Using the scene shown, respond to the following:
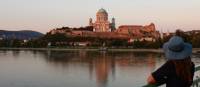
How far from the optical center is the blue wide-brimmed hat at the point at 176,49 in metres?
2.53

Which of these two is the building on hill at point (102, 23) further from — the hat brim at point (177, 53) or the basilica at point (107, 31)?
the hat brim at point (177, 53)

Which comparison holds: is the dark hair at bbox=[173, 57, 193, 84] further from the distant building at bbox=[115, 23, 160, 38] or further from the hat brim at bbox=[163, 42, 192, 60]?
the distant building at bbox=[115, 23, 160, 38]

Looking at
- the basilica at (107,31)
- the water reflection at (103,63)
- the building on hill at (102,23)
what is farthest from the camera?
the building on hill at (102,23)

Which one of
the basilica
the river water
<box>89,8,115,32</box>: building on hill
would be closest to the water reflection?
the river water

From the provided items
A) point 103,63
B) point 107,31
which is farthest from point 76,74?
point 107,31

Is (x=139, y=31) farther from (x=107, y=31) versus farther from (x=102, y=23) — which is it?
(x=102, y=23)

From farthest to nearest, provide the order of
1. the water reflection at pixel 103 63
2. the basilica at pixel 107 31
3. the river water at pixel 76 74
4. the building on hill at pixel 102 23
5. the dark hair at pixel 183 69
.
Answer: the building on hill at pixel 102 23 < the basilica at pixel 107 31 < the water reflection at pixel 103 63 < the river water at pixel 76 74 < the dark hair at pixel 183 69

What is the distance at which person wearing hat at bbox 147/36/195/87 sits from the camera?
251 centimetres

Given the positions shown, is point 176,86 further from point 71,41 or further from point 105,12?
point 105,12

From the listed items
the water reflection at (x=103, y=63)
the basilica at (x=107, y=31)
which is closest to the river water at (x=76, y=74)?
the water reflection at (x=103, y=63)

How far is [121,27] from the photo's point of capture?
125m

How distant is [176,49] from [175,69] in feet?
0.35

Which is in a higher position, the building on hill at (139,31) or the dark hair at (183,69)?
the building on hill at (139,31)

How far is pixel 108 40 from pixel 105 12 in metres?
14.1
